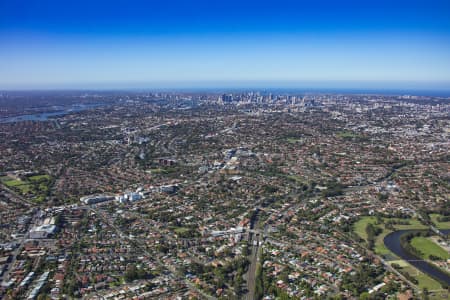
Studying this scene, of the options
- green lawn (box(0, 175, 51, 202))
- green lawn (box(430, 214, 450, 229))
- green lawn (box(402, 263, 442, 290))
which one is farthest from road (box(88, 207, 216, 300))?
green lawn (box(430, 214, 450, 229))

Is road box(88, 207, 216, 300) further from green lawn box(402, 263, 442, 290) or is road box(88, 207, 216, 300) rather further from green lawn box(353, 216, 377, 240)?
green lawn box(353, 216, 377, 240)

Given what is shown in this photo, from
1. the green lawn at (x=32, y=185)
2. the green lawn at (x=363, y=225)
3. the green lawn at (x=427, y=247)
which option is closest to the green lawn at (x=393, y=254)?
the green lawn at (x=363, y=225)

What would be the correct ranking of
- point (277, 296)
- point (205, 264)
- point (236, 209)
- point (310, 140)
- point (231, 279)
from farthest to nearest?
point (310, 140), point (236, 209), point (205, 264), point (231, 279), point (277, 296)

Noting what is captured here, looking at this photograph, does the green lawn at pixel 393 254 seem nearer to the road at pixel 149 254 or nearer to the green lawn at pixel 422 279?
the green lawn at pixel 422 279

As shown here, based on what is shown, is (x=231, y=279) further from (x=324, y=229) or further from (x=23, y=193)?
(x=23, y=193)

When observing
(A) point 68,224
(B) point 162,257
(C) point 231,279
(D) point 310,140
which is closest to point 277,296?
(C) point 231,279

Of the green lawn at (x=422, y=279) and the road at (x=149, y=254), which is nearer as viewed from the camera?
the road at (x=149, y=254)
